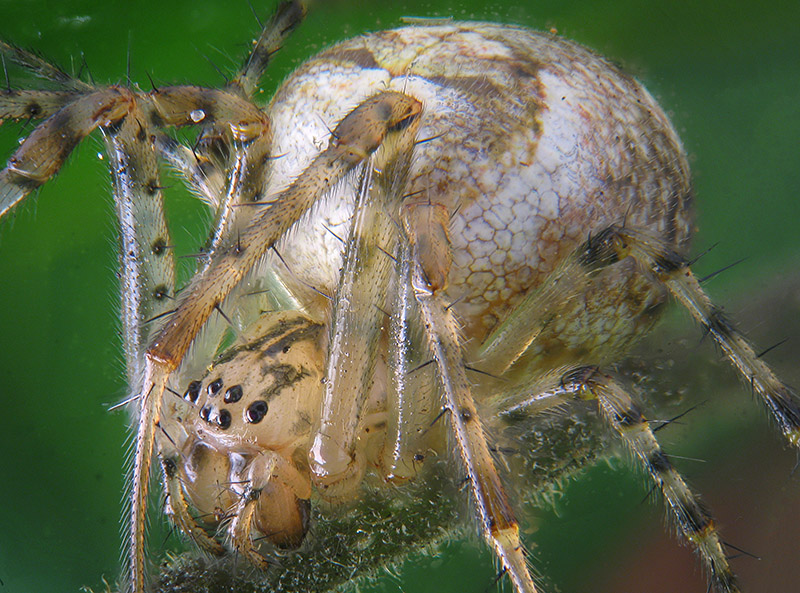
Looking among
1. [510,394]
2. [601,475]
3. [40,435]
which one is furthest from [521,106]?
[40,435]

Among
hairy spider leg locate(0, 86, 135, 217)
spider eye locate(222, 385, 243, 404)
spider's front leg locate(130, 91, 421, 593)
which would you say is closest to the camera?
spider's front leg locate(130, 91, 421, 593)

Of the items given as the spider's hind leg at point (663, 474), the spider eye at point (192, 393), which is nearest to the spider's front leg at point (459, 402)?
the spider's hind leg at point (663, 474)

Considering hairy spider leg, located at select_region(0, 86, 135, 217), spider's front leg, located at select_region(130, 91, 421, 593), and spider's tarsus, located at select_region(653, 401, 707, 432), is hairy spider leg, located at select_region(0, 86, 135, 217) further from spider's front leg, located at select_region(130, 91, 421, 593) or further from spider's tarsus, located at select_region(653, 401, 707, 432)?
spider's tarsus, located at select_region(653, 401, 707, 432)

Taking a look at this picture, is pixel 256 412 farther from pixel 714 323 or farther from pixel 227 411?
pixel 714 323

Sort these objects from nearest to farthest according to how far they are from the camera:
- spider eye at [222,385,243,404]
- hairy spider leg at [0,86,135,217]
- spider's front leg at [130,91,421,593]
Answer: spider's front leg at [130,91,421,593] → hairy spider leg at [0,86,135,217] → spider eye at [222,385,243,404]

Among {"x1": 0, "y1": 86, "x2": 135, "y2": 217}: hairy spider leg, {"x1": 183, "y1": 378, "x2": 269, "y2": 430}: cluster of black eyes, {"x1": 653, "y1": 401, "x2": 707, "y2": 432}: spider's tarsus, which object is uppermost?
{"x1": 0, "y1": 86, "x2": 135, "y2": 217}: hairy spider leg

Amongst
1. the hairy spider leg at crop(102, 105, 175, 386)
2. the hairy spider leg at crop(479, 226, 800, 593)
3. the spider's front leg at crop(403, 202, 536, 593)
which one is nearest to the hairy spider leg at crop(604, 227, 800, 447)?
the hairy spider leg at crop(479, 226, 800, 593)

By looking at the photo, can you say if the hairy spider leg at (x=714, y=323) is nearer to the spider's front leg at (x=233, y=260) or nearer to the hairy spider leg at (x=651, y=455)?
the hairy spider leg at (x=651, y=455)
